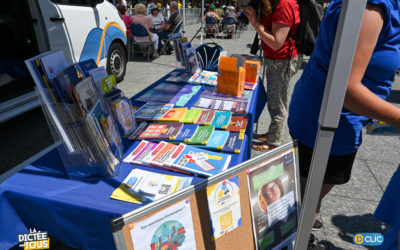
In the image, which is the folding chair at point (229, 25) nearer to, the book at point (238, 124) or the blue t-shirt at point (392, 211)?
the book at point (238, 124)

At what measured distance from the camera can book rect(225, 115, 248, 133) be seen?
159 cm

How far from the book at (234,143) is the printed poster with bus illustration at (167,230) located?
569mm

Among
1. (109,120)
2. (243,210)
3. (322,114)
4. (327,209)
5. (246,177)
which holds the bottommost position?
(327,209)

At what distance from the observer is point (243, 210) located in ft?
3.23

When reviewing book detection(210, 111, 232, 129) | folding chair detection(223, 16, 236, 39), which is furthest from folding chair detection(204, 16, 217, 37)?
book detection(210, 111, 232, 129)

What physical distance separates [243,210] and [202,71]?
2197mm

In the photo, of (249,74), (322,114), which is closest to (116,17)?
(249,74)

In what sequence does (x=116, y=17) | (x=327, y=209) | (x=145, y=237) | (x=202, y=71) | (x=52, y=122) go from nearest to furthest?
(x=145, y=237), (x=52, y=122), (x=327, y=209), (x=202, y=71), (x=116, y=17)

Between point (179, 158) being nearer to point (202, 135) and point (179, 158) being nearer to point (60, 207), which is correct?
point (202, 135)

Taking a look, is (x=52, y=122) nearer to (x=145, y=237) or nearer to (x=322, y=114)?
(x=145, y=237)

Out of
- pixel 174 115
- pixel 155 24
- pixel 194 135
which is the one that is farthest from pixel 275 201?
pixel 155 24

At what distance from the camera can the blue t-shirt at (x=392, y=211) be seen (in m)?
1.05

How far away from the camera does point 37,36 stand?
134 inches

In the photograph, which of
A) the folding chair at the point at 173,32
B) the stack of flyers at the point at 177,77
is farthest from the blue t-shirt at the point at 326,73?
the folding chair at the point at 173,32
